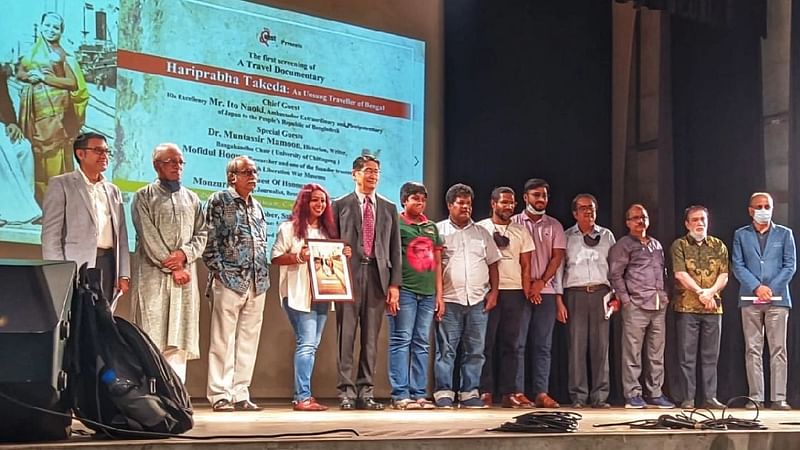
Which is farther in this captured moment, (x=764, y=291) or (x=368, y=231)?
(x=764, y=291)

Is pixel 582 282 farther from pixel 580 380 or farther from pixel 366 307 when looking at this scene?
pixel 366 307

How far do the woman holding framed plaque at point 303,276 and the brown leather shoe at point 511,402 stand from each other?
135 cm

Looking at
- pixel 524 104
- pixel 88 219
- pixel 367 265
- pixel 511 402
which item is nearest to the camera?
pixel 88 219

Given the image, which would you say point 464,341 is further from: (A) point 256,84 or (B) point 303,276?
(A) point 256,84

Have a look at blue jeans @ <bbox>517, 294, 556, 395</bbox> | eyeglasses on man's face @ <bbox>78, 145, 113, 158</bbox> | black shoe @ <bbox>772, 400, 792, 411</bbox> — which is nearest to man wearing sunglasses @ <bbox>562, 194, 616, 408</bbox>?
blue jeans @ <bbox>517, 294, 556, 395</bbox>

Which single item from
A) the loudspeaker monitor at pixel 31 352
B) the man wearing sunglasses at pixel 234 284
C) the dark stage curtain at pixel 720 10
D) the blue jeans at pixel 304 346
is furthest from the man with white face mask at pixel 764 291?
the loudspeaker monitor at pixel 31 352

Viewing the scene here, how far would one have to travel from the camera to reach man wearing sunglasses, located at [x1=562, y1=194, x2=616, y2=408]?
628 centimetres

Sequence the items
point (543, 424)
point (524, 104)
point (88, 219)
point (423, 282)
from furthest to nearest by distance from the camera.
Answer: point (524, 104) < point (423, 282) < point (88, 219) < point (543, 424)

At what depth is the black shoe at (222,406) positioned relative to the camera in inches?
194

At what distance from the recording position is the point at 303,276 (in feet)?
17.2

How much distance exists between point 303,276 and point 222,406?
2.64ft

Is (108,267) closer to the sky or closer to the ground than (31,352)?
closer to the sky

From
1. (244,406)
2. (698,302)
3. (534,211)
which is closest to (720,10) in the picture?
(698,302)

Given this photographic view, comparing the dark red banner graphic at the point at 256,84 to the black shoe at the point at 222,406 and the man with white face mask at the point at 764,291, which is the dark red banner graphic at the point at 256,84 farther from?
the man with white face mask at the point at 764,291
